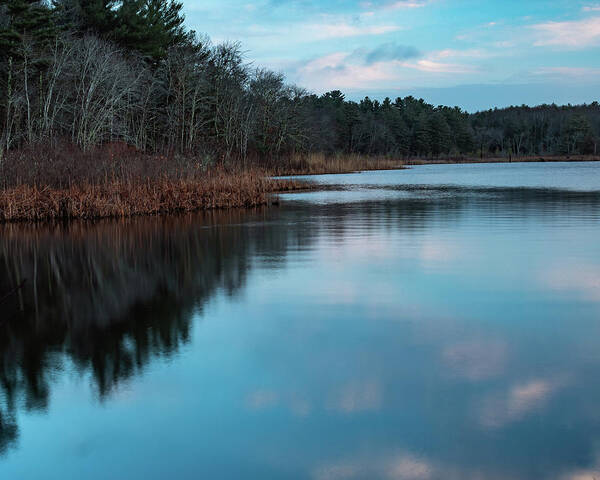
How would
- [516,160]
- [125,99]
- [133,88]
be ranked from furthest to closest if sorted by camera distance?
[516,160] < [125,99] < [133,88]

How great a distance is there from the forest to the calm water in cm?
941

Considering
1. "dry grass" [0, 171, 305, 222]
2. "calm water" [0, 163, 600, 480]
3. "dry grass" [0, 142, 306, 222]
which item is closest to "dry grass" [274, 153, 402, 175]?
"dry grass" [0, 171, 305, 222]

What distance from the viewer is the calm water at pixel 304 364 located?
384cm

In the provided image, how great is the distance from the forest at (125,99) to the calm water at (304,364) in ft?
30.9

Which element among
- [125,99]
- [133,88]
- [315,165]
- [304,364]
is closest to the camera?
[304,364]

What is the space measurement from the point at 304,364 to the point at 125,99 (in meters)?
31.2

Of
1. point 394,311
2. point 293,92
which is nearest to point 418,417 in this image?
point 394,311

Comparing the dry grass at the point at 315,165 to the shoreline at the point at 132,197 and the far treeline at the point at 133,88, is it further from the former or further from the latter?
the shoreline at the point at 132,197

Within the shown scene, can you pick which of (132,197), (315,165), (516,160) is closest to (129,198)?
(132,197)

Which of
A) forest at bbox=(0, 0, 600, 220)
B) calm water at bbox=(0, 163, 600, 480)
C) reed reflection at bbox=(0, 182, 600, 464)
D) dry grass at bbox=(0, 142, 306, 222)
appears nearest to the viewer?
calm water at bbox=(0, 163, 600, 480)

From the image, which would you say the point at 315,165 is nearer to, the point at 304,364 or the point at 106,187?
the point at 106,187

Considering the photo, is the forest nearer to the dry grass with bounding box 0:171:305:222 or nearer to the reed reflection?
the dry grass with bounding box 0:171:305:222

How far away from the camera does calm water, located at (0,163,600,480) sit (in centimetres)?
384

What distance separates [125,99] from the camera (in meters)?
34.2
